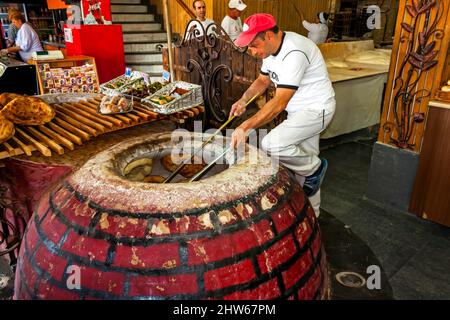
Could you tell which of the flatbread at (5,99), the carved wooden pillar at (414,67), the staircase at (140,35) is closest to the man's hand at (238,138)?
the flatbread at (5,99)

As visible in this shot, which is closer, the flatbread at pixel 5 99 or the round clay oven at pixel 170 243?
the round clay oven at pixel 170 243

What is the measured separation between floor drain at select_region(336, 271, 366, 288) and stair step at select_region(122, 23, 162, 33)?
8826mm

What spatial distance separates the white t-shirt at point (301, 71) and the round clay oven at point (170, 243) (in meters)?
1.50

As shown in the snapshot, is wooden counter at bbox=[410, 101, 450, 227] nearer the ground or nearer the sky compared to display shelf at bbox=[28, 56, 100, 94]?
nearer the ground

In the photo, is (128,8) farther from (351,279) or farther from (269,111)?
(351,279)

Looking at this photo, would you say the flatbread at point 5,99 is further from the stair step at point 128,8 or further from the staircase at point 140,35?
the stair step at point 128,8

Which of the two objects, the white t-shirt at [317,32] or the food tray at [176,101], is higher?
the white t-shirt at [317,32]

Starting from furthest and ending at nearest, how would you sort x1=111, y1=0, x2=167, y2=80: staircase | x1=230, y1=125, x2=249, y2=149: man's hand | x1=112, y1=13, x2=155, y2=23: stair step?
1. x1=112, y1=13, x2=155, y2=23: stair step
2. x1=111, y1=0, x2=167, y2=80: staircase
3. x1=230, y1=125, x2=249, y2=149: man's hand

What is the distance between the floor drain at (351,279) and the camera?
156 centimetres

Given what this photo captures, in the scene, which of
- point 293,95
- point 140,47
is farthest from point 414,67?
point 140,47

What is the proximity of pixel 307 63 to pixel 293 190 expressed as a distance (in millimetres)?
1620

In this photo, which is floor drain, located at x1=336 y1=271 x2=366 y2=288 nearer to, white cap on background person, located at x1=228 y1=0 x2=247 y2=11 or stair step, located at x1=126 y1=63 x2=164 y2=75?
white cap on background person, located at x1=228 y1=0 x2=247 y2=11

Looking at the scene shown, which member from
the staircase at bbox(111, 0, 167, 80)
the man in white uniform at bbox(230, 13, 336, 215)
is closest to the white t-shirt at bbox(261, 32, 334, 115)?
the man in white uniform at bbox(230, 13, 336, 215)

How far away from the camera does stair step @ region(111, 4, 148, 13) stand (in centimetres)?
945
